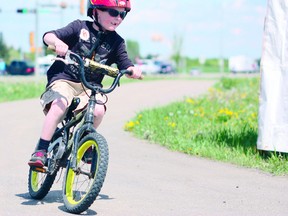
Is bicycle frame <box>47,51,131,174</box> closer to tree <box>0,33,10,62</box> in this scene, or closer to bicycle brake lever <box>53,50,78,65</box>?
bicycle brake lever <box>53,50,78,65</box>

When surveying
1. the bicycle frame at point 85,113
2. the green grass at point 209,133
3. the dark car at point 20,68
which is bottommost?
the dark car at point 20,68

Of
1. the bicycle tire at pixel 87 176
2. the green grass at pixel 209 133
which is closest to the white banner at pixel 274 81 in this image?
the green grass at pixel 209 133

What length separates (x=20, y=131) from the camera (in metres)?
13.0

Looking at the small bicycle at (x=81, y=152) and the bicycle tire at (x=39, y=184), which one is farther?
the bicycle tire at (x=39, y=184)

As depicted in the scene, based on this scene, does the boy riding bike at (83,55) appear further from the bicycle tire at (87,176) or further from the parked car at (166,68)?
the parked car at (166,68)

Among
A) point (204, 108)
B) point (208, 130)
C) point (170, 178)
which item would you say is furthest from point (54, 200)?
point (204, 108)

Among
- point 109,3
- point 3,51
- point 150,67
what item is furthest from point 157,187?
point 3,51

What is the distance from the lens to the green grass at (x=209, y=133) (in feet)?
31.1

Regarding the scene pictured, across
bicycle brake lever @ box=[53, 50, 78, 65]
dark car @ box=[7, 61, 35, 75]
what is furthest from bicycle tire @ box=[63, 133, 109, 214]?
dark car @ box=[7, 61, 35, 75]

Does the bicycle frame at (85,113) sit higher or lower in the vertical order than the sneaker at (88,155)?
higher

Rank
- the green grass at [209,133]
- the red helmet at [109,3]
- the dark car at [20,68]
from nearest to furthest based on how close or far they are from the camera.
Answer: the red helmet at [109,3] → the green grass at [209,133] → the dark car at [20,68]

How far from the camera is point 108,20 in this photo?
6297mm

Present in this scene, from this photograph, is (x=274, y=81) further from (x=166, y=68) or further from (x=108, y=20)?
(x=166, y=68)

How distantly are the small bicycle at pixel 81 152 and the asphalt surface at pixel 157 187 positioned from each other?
218mm
